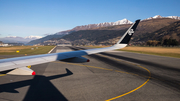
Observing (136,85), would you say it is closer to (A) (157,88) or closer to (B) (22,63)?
(A) (157,88)

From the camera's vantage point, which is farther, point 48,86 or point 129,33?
point 129,33

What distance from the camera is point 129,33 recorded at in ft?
36.0

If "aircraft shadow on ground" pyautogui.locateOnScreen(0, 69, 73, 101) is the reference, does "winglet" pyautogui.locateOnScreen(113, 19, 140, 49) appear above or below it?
above

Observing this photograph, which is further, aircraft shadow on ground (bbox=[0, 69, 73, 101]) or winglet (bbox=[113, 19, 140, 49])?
winglet (bbox=[113, 19, 140, 49])

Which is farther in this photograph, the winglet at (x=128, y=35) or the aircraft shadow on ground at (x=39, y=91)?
the winglet at (x=128, y=35)

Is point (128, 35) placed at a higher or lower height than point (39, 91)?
higher

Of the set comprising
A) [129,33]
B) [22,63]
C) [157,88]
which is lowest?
[157,88]

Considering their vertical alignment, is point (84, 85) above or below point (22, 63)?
below

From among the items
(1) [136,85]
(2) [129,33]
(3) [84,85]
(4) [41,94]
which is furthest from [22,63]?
(2) [129,33]

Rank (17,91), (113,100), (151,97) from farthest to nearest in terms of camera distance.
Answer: (17,91)
(151,97)
(113,100)

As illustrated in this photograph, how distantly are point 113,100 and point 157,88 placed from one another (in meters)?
4.14

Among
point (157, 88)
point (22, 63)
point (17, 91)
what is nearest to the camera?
point (22, 63)

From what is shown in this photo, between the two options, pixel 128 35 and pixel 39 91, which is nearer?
pixel 39 91

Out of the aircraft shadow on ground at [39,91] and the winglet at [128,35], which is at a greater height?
the winglet at [128,35]
